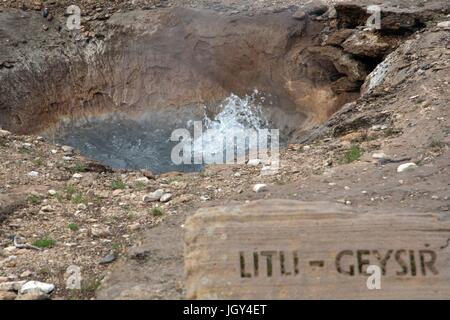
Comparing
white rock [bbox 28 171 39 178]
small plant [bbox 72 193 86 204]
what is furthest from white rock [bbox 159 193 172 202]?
white rock [bbox 28 171 39 178]

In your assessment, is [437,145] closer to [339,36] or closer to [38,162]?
[339,36]

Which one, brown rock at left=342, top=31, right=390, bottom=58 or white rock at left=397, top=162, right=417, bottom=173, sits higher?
brown rock at left=342, top=31, right=390, bottom=58

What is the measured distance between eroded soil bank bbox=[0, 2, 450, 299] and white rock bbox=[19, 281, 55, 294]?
0.07 metres

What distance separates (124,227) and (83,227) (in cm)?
33

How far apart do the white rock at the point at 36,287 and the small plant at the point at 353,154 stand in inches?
105

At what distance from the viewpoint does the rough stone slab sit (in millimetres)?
3695

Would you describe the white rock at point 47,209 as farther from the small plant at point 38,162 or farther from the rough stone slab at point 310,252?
the rough stone slab at point 310,252

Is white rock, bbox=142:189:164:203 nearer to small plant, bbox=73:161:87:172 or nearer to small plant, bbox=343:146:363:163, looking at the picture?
small plant, bbox=73:161:87:172

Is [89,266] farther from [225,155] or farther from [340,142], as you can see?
[225,155]

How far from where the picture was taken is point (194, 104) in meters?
9.41

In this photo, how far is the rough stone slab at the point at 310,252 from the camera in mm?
3695

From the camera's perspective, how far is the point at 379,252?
3869 millimetres

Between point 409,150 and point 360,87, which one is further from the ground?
point 360,87
